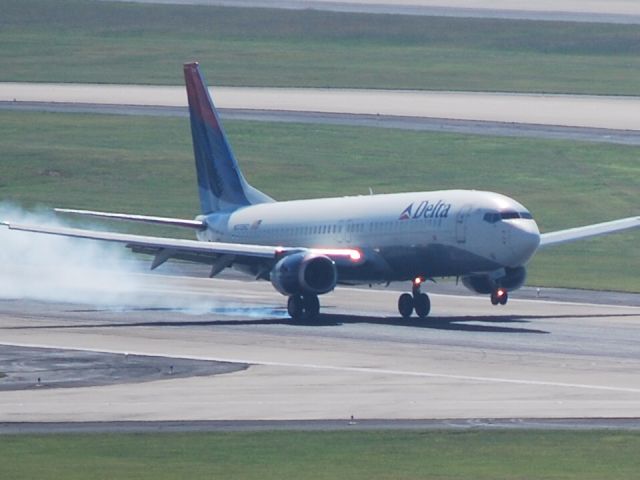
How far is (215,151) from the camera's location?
69.3m

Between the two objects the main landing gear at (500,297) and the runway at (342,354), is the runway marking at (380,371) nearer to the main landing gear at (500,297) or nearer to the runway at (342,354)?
the runway at (342,354)

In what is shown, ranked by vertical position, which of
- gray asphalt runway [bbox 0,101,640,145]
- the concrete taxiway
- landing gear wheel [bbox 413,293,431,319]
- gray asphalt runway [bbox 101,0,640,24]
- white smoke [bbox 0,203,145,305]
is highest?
gray asphalt runway [bbox 101,0,640,24]

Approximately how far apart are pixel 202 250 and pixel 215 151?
417 inches

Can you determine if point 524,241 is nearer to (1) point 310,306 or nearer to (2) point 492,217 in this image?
(2) point 492,217

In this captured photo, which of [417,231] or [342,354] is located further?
[417,231]

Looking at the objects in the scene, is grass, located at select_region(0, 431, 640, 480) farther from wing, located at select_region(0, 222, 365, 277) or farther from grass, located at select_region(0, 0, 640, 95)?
grass, located at select_region(0, 0, 640, 95)

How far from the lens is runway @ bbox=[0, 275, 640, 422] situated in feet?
125

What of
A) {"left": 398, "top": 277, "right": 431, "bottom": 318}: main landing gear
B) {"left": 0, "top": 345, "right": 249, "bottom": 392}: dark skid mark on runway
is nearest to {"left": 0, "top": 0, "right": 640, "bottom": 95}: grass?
{"left": 398, "top": 277, "right": 431, "bottom": 318}: main landing gear

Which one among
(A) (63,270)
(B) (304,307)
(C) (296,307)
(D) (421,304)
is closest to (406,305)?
(D) (421,304)

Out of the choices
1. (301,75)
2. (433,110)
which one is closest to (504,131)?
(433,110)

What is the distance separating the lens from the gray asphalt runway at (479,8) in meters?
150

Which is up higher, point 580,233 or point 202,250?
point 580,233

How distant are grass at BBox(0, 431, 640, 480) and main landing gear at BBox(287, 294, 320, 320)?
24040 millimetres

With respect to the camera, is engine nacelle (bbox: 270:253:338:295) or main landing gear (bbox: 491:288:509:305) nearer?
engine nacelle (bbox: 270:253:338:295)
